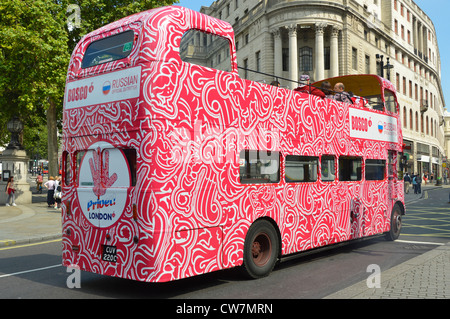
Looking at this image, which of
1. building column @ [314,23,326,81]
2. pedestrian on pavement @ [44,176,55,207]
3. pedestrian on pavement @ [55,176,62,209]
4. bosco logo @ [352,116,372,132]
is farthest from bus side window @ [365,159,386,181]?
building column @ [314,23,326,81]

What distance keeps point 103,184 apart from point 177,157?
1.21 metres

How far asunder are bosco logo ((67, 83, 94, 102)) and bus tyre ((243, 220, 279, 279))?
125 inches

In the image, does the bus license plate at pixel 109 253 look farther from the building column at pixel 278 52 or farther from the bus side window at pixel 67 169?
the building column at pixel 278 52

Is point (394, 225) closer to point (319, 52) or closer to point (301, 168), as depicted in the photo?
point (301, 168)

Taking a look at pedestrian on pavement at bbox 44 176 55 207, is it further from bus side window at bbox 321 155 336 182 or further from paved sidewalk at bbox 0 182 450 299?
bus side window at bbox 321 155 336 182

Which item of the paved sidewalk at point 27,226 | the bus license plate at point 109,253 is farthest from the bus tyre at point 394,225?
the paved sidewalk at point 27,226

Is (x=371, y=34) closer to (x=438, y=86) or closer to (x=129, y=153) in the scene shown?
(x=438, y=86)

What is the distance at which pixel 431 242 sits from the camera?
1114cm

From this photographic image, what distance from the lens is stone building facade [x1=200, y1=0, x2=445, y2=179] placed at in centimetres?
→ 4206

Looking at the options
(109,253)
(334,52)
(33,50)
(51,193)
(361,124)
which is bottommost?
(109,253)

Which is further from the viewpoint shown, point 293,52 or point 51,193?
point 293,52

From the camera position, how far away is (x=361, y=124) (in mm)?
10156

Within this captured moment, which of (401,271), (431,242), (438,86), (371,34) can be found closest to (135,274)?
(401,271)

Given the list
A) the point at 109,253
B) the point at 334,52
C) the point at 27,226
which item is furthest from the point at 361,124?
the point at 334,52
